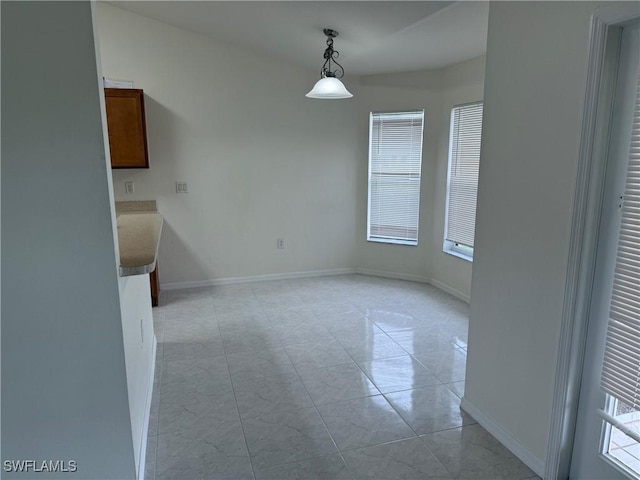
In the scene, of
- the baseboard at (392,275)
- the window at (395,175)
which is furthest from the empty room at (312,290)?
the baseboard at (392,275)

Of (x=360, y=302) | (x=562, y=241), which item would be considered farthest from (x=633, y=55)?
(x=360, y=302)

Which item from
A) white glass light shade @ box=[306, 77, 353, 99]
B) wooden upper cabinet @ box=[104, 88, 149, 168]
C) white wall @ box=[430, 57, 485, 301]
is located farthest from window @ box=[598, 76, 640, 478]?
wooden upper cabinet @ box=[104, 88, 149, 168]

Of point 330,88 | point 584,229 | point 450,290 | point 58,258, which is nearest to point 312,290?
point 450,290

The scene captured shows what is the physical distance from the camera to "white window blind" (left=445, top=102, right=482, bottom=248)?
4.18 metres

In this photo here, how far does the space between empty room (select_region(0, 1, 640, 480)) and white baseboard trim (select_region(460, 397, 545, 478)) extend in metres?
0.01

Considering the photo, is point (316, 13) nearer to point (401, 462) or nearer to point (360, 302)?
point (360, 302)

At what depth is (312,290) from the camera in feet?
15.9

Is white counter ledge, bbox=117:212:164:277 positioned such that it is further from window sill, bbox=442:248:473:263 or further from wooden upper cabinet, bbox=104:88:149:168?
window sill, bbox=442:248:473:263

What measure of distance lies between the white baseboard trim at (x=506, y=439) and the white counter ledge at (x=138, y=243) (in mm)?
1893

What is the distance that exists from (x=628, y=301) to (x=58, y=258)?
2.09m

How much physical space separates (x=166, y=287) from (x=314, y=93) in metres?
2.77

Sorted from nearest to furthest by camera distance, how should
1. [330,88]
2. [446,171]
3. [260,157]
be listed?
[330,88] → [446,171] → [260,157]

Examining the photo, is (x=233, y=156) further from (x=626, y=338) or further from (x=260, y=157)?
(x=626, y=338)

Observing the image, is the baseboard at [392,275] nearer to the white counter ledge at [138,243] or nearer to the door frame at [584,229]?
the white counter ledge at [138,243]
